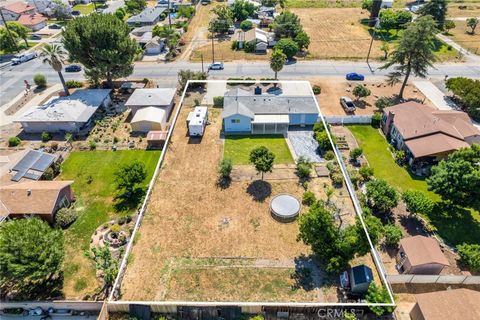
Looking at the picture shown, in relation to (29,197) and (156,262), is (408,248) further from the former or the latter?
(29,197)

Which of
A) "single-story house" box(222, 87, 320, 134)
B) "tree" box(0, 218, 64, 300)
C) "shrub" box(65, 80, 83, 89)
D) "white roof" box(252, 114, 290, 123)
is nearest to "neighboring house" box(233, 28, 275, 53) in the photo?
"single-story house" box(222, 87, 320, 134)

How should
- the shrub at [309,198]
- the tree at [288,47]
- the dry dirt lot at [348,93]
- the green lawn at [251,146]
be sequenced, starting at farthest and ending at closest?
1. the tree at [288,47]
2. the dry dirt lot at [348,93]
3. the green lawn at [251,146]
4. the shrub at [309,198]

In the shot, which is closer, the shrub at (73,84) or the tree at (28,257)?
the tree at (28,257)

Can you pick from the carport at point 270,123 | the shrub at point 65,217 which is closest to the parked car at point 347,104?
the carport at point 270,123

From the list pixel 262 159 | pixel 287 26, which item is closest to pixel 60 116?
pixel 262 159

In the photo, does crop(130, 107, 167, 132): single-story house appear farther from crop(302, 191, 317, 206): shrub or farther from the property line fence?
the property line fence

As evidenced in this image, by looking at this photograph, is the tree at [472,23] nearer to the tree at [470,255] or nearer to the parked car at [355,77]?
the parked car at [355,77]

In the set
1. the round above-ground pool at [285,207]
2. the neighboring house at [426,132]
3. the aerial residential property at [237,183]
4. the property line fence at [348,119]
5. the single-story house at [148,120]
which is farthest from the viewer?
the property line fence at [348,119]
